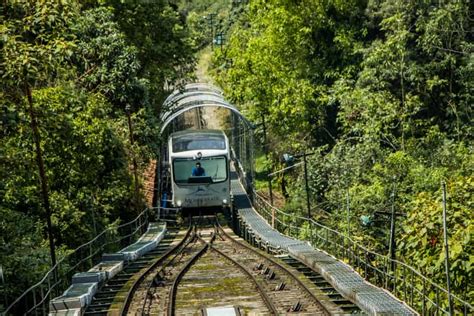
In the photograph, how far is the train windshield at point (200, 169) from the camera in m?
32.9

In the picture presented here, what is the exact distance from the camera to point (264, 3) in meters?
39.3

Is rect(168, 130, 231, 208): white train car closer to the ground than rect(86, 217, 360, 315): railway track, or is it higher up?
higher up

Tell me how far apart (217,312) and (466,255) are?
4.25 metres

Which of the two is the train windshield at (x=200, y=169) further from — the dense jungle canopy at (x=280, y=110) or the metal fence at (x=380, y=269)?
the metal fence at (x=380, y=269)

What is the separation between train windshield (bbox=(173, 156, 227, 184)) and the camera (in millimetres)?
32875

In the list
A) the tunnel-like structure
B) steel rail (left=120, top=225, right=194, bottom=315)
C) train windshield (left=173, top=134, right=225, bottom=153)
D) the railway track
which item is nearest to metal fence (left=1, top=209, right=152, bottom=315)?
the railway track

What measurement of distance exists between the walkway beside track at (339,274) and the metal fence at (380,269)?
0.82ft

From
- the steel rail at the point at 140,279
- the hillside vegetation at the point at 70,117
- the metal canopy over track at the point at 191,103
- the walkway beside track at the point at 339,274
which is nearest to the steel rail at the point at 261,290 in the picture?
the walkway beside track at the point at 339,274

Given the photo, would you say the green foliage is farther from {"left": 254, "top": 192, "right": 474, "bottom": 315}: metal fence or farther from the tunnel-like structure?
the tunnel-like structure

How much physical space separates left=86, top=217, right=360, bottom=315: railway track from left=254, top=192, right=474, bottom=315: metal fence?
1.14m

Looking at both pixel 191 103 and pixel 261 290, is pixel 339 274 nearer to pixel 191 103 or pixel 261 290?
pixel 261 290

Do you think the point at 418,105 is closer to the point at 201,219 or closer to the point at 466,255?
the point at 201,219

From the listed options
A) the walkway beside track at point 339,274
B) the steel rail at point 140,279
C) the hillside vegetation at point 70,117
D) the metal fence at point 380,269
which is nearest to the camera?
the metal fence at point 380,269

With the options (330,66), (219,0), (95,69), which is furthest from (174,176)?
(219,0)
